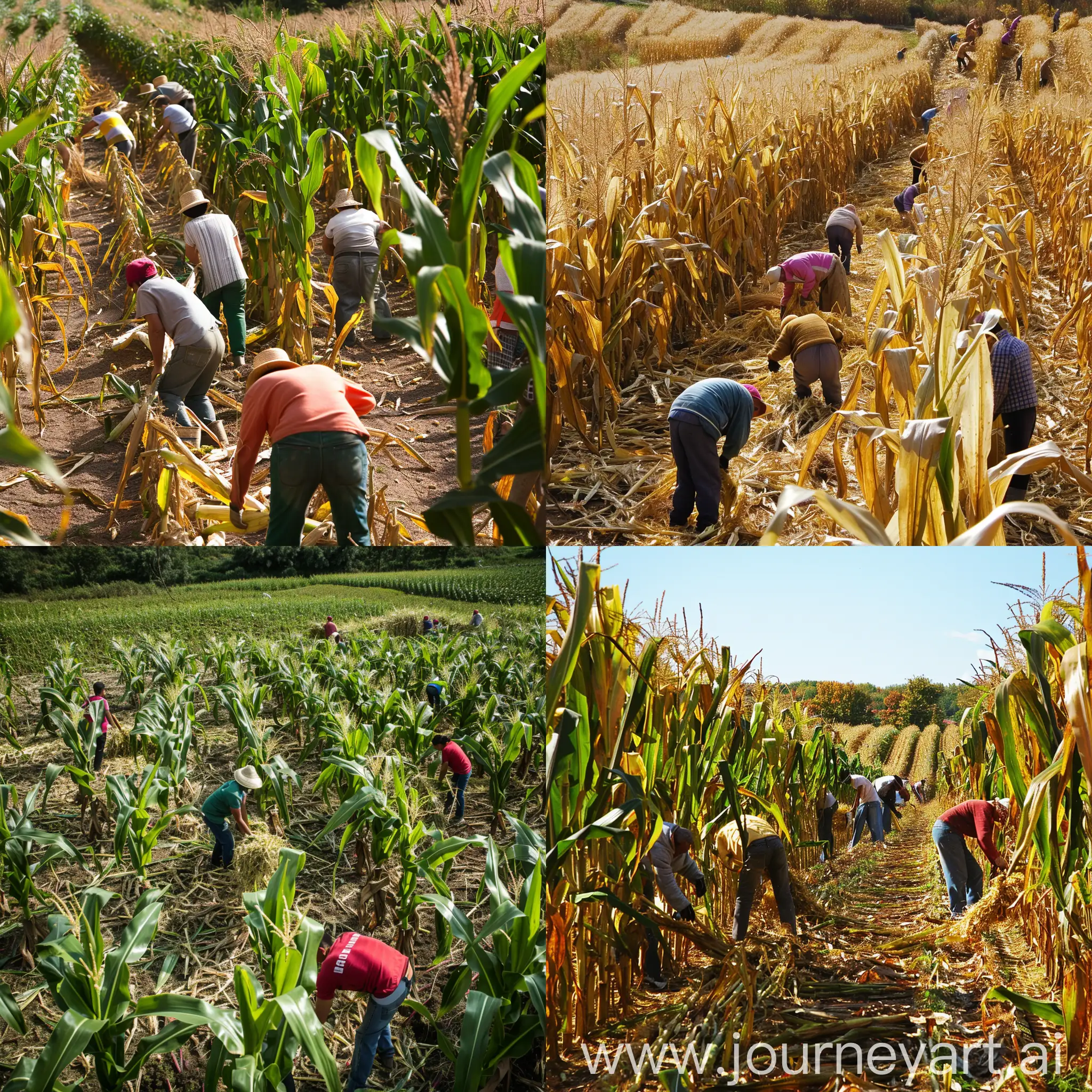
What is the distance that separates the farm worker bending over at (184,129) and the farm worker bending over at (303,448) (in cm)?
706

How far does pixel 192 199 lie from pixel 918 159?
6.69 meters

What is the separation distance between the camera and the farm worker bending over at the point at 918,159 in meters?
8.06

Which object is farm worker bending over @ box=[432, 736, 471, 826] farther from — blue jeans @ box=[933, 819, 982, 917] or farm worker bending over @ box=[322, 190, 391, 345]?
farm worker bending over @ box=[322, 190, 391, 345]

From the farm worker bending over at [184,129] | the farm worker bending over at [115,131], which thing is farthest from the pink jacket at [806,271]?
the farm worker bending over at [115,131]

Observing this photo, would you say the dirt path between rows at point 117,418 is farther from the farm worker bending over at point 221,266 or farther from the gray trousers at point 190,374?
the farm worker bending over at point 221,266

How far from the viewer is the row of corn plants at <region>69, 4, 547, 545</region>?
4.68ft

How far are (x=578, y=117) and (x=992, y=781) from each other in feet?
15.3

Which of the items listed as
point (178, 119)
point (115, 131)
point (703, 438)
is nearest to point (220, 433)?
point (703, 438)

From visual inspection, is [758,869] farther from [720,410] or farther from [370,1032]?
[720,410]

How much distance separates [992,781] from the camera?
16.0ft

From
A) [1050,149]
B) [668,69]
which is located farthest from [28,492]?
[1050,149]

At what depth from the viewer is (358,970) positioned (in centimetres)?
246

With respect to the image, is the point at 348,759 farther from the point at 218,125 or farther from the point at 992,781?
the point at 218,125

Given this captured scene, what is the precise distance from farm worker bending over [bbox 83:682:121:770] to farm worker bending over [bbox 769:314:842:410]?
11.8 ft
